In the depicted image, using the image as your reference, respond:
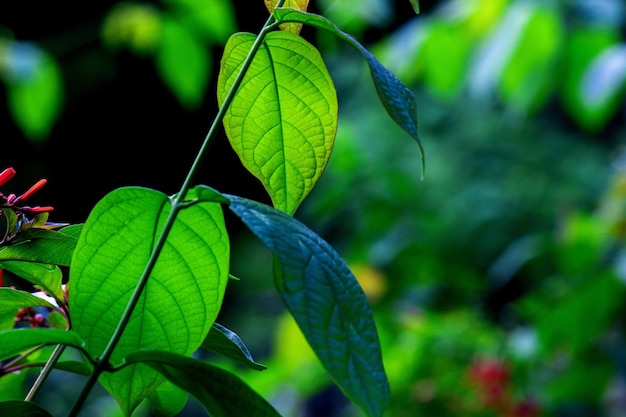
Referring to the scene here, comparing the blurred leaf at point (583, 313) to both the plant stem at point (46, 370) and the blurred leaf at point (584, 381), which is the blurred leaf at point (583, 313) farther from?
the plant stem at point (46, 370)

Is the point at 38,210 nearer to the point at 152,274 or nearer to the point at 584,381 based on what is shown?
the point at 152,274

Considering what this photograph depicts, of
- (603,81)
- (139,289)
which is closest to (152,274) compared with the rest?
(139,289)

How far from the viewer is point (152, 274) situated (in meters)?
0.27

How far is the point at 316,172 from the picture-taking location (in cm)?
30

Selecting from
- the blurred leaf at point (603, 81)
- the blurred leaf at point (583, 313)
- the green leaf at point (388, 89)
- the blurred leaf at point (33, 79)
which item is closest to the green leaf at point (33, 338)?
the green leaf at point (388, 89)

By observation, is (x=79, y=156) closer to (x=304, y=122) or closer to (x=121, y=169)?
(x=121, y=169)

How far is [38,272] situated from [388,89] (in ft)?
0.52

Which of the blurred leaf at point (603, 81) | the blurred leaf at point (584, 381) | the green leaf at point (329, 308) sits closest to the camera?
the green leaf at point (329, 308)

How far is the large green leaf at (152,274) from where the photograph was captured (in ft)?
0.84

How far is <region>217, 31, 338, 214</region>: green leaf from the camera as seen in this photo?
0.99 ft

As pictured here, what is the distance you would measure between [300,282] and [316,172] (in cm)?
10

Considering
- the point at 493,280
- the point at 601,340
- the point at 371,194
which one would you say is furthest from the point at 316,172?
the point at 493,280

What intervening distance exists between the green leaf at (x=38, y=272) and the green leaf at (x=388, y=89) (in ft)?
0.46

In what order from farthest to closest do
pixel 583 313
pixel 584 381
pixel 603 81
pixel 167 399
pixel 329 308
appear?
pixel 584 381
pixel 583 313
pixel 603 81
pixel 167 399
pixel 329 308
